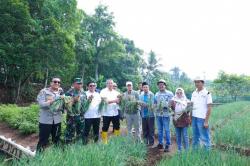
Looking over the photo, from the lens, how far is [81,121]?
6.03 metres

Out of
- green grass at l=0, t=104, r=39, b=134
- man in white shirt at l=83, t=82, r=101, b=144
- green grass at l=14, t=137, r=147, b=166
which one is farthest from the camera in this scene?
green grass at l=0, t=104, r=39, b=134

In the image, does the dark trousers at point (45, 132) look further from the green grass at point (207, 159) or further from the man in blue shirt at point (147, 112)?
the green grass at point (207, 159)

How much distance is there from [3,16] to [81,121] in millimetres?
13716

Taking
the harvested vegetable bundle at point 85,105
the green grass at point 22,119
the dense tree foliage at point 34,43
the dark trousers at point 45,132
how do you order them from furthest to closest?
the dense tree foliage at point 34,43 < the green grass at point 22,119 < the harvested vegetable bundle at point 85,105 < the dark trousers at point 45,132

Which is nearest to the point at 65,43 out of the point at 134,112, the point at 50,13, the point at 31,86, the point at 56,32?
the point at 56,32

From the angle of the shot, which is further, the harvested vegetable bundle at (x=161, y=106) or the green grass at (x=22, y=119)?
the green grass at (x=22, y=119)

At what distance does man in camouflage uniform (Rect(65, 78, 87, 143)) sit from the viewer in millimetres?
5812

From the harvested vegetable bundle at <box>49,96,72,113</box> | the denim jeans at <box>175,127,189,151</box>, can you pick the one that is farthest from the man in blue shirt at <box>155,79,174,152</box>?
the harvested vegetable bundle at <box>49,96,72,113</box>

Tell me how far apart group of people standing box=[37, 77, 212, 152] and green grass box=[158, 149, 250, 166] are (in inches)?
20.9

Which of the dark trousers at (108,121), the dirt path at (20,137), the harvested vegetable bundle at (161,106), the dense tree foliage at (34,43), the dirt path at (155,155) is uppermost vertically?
the dense tree foliage at (34,43)

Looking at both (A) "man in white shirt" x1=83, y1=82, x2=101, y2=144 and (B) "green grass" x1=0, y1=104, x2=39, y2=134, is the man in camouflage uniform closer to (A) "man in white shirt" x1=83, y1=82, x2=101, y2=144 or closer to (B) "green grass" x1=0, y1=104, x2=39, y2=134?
(A) "man in white shirt" x1=83, y1=82, x2=101, y2=144

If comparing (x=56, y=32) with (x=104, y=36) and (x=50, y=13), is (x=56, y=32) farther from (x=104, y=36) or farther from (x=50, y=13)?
(x=104, y=36)

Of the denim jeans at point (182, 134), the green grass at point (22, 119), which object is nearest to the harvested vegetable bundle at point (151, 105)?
the denim jeans at point (182, 134)

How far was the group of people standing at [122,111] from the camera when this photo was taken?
18.3 feet
